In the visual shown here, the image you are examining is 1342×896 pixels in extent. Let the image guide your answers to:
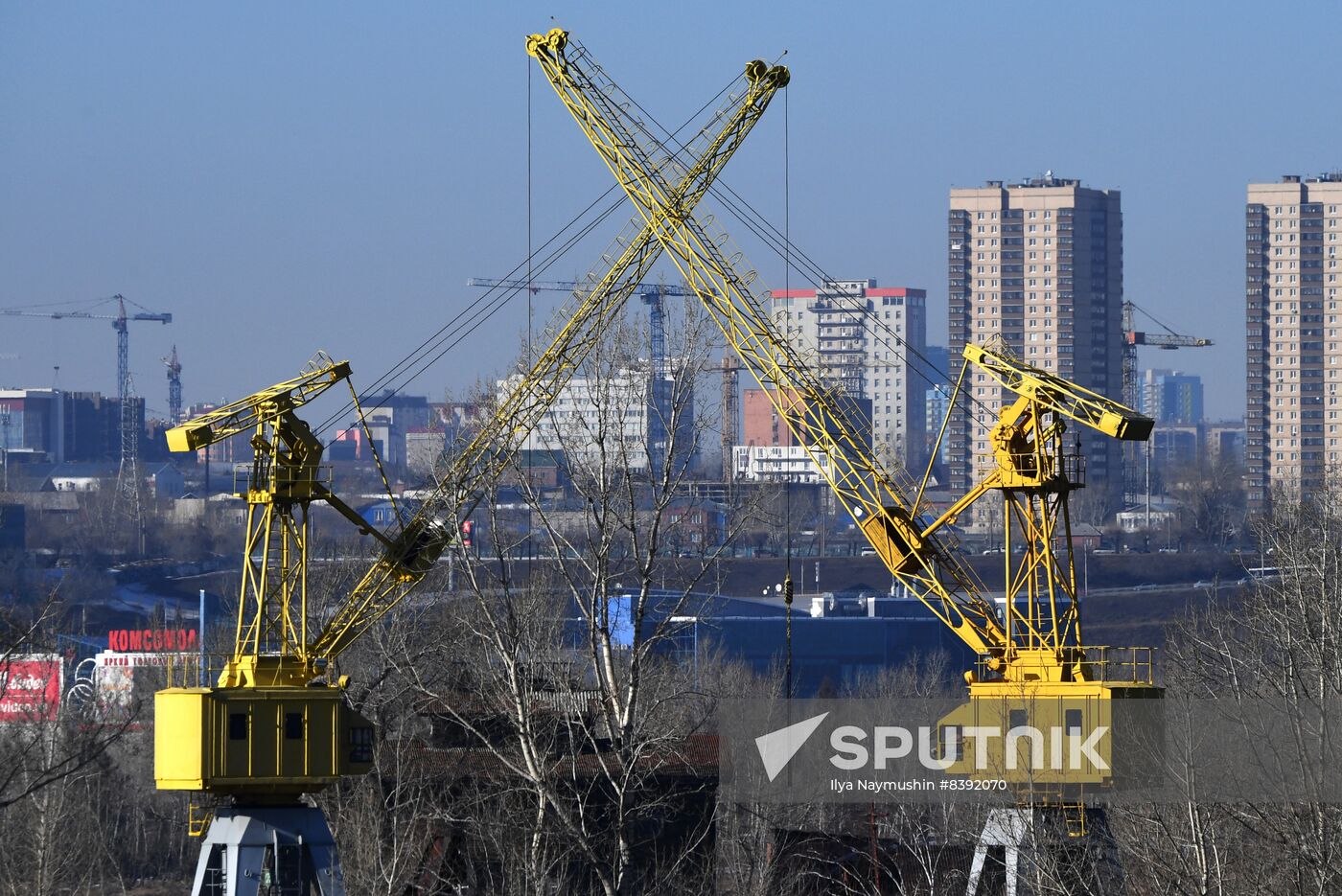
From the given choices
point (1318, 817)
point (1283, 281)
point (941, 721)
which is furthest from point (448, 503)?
point (1283, 281)

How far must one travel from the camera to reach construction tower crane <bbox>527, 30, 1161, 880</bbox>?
37.6m

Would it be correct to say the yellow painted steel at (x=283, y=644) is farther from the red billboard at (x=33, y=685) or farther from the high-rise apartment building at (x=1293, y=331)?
the high-rise apartment building at (x=1293, y=331)

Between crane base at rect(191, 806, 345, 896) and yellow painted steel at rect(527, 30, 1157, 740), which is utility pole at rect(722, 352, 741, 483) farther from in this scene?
crane base at rect(191, 806, 345, 896)

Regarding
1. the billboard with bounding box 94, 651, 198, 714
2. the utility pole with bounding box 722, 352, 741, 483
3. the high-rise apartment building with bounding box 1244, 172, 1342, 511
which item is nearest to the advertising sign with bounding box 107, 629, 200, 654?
the billboard with bounding box 94, 651, 198, 714

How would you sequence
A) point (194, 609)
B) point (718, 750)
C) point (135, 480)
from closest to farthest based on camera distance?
point (718, 750) → point (194, 609) → point (135, 480)

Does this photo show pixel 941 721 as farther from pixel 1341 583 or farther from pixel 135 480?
pixel 135 480

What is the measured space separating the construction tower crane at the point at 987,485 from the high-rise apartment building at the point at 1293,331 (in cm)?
15161

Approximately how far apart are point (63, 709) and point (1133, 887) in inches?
1409

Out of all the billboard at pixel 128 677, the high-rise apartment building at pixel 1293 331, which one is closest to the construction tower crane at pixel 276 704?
the billboard at pixel 128 677

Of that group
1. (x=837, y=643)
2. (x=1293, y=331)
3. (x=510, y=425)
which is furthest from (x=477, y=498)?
(x=1293, y=331)

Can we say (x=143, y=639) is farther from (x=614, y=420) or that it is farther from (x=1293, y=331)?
(x=1293, y=331)

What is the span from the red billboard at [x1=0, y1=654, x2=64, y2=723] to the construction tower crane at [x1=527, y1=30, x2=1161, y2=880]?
14664 millimetres

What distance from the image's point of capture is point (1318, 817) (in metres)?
27.2

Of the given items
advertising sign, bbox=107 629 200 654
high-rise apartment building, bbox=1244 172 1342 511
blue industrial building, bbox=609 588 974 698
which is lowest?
blue industrial building, bbox=609 588 974 698
